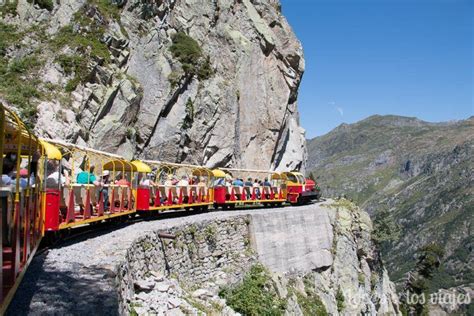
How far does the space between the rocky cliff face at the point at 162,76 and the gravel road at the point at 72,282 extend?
15102 millimetres

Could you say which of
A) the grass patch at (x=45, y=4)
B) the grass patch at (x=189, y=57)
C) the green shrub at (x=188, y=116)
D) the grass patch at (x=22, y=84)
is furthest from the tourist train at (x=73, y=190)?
the grass patch at (x=45, y=4)

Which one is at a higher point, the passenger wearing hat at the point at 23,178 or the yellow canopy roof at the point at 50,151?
the yellow canopy roof at the point at 50,151

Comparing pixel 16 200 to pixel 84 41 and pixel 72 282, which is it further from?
pixel 84 41

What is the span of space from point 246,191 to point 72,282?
19.4m

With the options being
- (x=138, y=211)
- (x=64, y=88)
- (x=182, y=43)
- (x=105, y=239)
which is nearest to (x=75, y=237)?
(x=105, y=239)

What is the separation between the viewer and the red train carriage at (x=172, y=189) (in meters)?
19.0

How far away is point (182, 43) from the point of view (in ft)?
123

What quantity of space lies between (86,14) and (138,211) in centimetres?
1908

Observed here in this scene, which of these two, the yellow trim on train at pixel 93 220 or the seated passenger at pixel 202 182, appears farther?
the seated passenger at pixel 202 182

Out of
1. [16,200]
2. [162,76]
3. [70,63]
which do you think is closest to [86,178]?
[16,200]

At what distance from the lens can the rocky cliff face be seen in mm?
27938

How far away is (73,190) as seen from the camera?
12.8 meters

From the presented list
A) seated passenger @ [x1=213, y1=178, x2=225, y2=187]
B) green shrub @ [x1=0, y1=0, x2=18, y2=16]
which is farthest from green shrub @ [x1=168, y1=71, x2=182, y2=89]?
seated passenger @ [x1=213, y1=178, x2=225, y2=187]

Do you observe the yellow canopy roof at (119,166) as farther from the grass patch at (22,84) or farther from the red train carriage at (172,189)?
the grass patch at (22,84)
